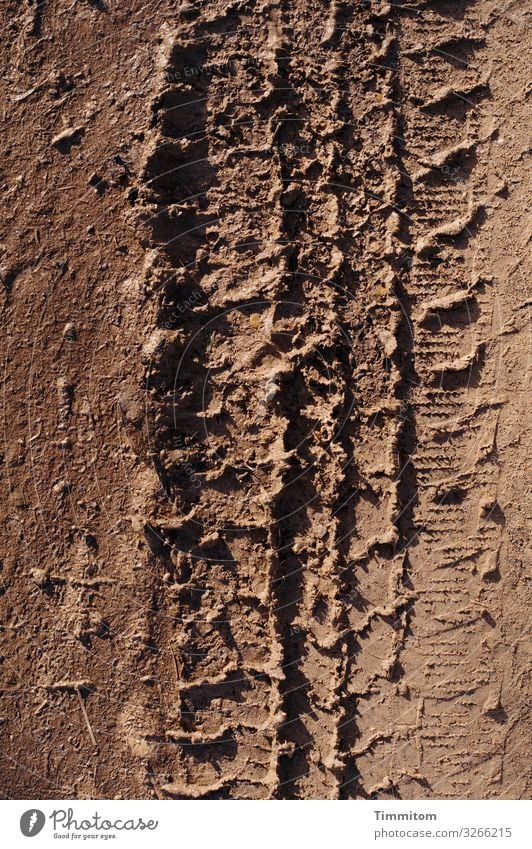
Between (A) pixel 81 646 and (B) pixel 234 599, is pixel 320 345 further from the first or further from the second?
(A) pixel 81 646

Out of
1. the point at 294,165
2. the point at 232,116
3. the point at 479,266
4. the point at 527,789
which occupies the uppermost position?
the point at 232,116

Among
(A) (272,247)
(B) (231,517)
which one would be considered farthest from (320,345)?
(B) (231,517)
